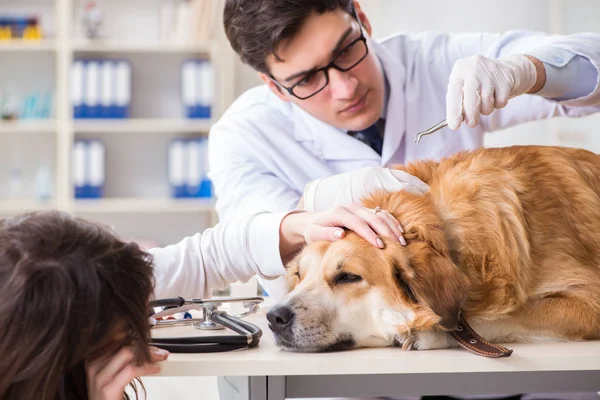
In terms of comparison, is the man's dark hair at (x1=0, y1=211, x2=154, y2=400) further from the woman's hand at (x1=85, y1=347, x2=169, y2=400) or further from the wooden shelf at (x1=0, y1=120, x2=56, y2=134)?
the wooden shelf at (x1=0, y1=120, x2=56, y2=134)

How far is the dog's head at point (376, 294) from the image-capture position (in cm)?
116

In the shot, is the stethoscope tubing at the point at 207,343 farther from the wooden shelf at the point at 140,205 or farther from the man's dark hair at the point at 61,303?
the wooden shelf at the point at 140,205

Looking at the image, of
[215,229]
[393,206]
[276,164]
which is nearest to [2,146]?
[276,164]

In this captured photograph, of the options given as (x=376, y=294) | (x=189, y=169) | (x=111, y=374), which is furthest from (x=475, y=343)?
(x=189, y=169)

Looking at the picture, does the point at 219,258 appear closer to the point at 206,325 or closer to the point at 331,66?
the point at 206,325

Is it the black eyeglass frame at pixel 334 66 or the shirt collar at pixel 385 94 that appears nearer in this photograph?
the black eyeglass frame at pixel 334 66

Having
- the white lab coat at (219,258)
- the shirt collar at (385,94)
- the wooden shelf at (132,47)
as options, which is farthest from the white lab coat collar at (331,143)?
the wooden shelf at (132,47)

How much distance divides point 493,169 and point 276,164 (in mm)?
857

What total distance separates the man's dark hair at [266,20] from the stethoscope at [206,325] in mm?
687

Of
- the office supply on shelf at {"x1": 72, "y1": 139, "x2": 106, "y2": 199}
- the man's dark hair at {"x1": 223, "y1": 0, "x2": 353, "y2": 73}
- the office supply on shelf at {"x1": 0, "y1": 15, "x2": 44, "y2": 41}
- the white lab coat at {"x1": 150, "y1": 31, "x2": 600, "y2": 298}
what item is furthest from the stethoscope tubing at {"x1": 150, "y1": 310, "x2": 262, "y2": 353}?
the office supply on shelf at {"x1": 0, "y1": 15, "x2": 44, "y2": 41}

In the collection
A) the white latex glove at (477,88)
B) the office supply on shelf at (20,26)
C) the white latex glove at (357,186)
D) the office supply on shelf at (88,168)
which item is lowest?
the office supply on shelf at (88,168)

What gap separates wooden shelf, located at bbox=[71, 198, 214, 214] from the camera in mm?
4641

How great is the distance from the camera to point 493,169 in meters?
1.42

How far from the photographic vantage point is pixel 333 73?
71.3 inches
